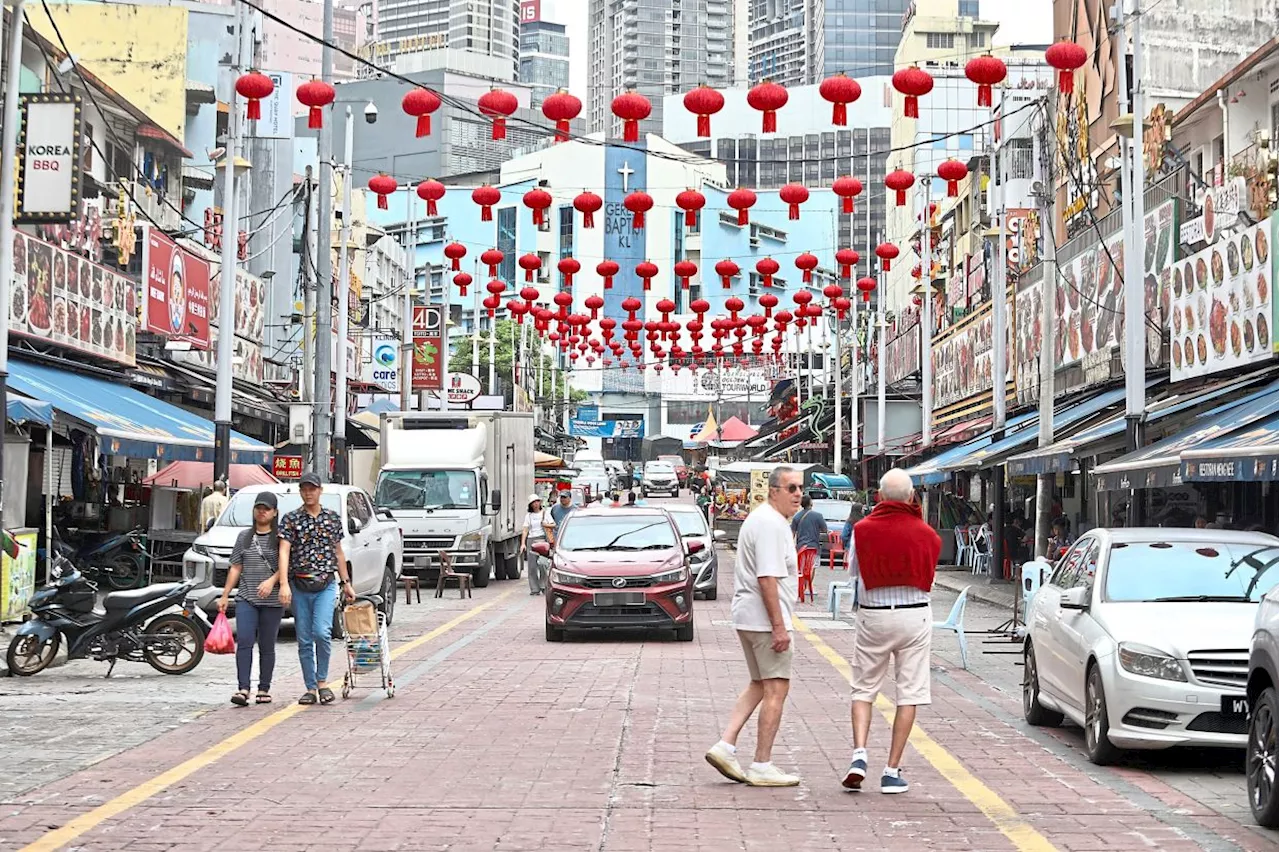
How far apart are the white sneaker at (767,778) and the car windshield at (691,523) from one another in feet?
55.4

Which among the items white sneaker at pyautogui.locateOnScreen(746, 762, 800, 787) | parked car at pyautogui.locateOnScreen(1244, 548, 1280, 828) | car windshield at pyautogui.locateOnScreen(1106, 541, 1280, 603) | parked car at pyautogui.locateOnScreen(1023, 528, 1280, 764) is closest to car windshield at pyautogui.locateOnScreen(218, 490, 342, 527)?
parked car at pyautogui.locateOnScreen(1023, 528, 1280, 764)

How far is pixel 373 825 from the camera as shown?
8383 millimetres

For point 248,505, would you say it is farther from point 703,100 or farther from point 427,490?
point 427,490

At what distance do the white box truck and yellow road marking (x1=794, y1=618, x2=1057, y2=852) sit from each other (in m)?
18.1

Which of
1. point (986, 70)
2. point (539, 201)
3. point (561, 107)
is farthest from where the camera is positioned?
point (539, 201)

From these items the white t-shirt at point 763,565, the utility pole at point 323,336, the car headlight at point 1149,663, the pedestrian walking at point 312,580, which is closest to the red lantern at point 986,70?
the pedestrian walking at point 312,580

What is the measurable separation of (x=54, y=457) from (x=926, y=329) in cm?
2445

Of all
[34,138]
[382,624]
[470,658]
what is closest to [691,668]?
[470,658]

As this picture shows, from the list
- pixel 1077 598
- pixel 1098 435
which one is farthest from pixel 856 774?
pixel 1098 435

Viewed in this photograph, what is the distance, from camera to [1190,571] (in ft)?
38.4

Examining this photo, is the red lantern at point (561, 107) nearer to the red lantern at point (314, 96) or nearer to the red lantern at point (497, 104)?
the red lantern at point (497, 104)

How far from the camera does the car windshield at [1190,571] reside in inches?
452

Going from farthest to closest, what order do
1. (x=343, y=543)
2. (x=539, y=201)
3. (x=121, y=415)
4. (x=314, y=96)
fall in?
(x=539, y=201), (x=121, y=415), (x=343, y=543), (x=314, y=96)

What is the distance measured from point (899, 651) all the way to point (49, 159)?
16.3 meters
